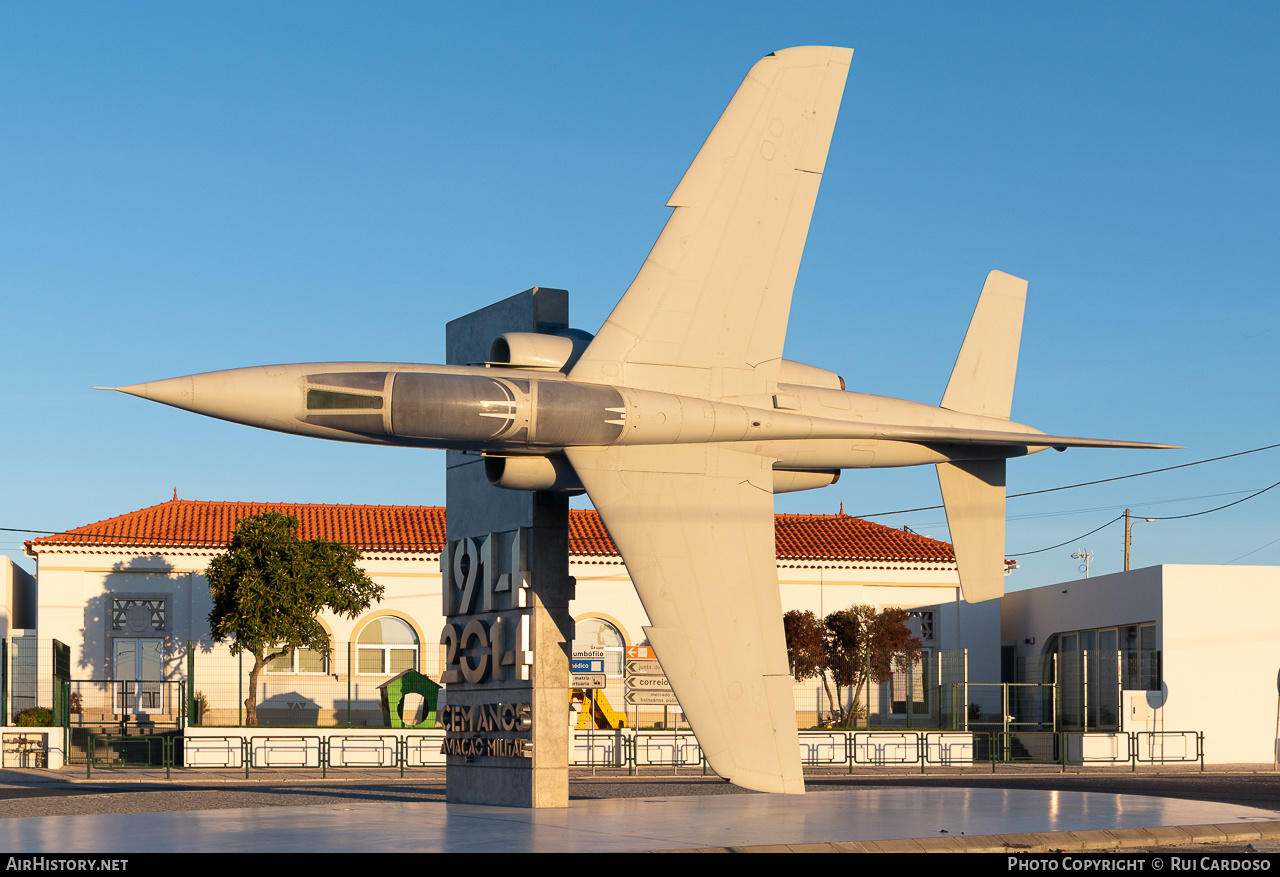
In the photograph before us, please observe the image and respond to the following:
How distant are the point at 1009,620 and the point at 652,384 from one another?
43745mm

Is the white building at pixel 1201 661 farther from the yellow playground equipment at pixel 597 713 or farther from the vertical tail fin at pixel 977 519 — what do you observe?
the vertical tail fin at pixel 977 519

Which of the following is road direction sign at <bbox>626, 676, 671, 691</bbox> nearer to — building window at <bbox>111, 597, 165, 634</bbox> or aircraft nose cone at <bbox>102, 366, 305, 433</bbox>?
aircraft nose cone at <bbox>102, 366, 305, 433</bbox>

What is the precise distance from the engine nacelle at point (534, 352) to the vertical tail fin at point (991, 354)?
20.0 ft

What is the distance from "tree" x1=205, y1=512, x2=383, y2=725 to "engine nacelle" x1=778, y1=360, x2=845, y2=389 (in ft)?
97.3

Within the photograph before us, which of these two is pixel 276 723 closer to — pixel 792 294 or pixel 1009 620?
pixel 1009 620

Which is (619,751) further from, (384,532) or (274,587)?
(384,532)

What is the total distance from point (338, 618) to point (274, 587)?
752 centimetres

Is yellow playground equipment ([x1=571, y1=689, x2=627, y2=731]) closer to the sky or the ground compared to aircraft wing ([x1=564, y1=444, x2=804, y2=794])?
closer to the ground

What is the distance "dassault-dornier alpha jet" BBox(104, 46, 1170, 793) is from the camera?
1545 centimetres

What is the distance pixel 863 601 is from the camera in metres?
55.3

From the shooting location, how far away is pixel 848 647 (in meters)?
50.7

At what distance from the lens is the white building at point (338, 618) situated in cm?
4941

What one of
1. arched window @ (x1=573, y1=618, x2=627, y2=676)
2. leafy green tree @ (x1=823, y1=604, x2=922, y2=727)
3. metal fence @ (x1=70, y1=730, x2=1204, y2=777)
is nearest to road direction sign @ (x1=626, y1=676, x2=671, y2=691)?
metal fence @ (x1=70, y1=730, x2=1204, y2=777)
